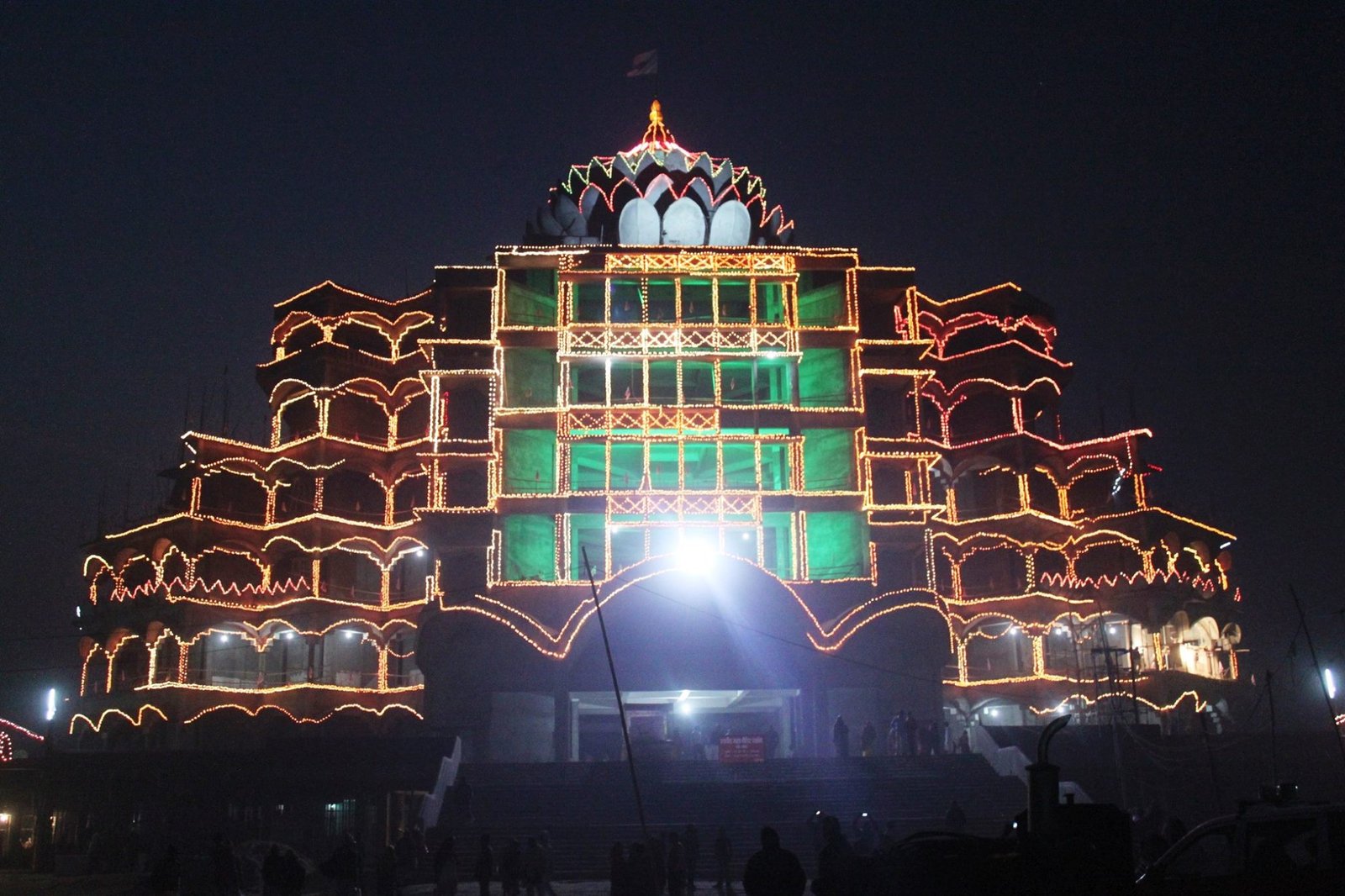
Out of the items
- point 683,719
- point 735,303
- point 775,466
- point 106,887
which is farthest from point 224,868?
point 735,303

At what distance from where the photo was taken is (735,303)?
56562 mm

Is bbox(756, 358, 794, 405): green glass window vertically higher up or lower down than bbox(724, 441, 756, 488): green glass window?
higher up

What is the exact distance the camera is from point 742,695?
46.5 meters

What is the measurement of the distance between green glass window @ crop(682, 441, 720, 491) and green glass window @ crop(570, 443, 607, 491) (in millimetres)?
3389

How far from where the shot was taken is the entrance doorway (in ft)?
145

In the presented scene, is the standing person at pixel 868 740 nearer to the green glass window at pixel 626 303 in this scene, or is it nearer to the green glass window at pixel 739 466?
the green glass window at pixel 739 466

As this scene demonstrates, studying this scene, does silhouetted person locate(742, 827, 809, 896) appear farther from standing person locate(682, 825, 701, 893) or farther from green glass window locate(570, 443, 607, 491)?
green glass window locate(570, 443, 607, 491)

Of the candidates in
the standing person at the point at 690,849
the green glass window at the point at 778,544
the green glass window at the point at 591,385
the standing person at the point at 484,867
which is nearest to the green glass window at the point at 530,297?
the green glass window at the point at 591,385

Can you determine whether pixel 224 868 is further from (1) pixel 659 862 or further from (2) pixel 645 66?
(2) pixel 645 66

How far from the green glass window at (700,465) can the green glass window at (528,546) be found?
5883mm

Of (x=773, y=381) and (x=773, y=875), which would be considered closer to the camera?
(x=773, y=875)

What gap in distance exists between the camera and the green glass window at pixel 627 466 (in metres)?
53.2

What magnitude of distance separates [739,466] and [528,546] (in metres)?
9.45

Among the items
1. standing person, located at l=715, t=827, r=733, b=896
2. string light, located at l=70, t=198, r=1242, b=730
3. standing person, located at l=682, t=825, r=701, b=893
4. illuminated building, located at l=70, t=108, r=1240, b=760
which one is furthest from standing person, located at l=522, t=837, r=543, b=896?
string light, located at l=70, t=198, r=1242, b=730
